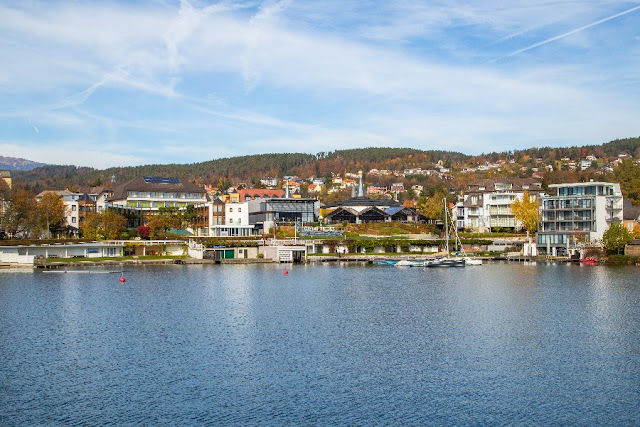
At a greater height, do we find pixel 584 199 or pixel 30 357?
pixel 584 199

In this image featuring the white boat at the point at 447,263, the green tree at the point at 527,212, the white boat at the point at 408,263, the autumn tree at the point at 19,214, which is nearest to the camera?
the white boat at the point at 447,263

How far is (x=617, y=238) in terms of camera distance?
89250 mm

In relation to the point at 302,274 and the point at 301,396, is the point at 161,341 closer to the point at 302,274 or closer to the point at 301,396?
the point at 301,396

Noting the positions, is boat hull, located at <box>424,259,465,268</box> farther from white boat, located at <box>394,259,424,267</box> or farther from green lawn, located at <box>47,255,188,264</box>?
green lawn, located at <box>47,255,188,264</box>

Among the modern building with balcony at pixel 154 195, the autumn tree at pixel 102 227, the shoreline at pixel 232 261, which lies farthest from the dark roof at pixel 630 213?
the autumn tree at pixel 102 227

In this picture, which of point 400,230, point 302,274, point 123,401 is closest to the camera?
point 123,401

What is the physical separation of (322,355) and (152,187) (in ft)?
321

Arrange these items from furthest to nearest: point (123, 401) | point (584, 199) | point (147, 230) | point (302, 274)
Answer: point (147, 230), point (584, 199), point (302, 274), point (123, 401)

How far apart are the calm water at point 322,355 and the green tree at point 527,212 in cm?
4319

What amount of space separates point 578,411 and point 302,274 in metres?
53.4

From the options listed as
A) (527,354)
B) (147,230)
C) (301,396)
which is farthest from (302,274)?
(301,396)

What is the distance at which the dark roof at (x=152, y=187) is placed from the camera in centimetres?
12531

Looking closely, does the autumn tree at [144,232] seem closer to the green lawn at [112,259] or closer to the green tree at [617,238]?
the green lawn at [112,259]

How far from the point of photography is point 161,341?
127 ft
